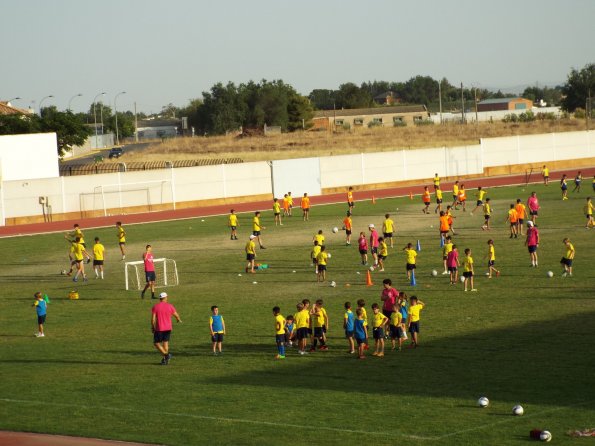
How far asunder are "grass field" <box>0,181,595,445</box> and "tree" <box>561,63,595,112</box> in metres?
105

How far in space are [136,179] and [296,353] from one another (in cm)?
4263

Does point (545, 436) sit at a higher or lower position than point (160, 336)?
lower

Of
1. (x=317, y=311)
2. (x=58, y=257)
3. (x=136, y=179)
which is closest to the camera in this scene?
(x=317, y=311)

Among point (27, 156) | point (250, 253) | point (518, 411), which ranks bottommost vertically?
point (518, 411)

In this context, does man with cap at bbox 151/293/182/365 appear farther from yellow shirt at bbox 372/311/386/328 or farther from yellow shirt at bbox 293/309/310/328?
yellow shirt at bbox 372/311/386/328

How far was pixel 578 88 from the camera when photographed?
140750 mm

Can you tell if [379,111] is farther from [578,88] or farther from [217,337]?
[217,337]

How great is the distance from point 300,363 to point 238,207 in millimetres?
43133

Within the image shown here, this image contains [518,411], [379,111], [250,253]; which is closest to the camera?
[518,411]

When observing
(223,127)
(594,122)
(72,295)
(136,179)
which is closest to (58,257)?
(72,295)

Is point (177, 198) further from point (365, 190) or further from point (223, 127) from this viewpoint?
point (223, 127)

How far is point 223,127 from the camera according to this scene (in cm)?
14675

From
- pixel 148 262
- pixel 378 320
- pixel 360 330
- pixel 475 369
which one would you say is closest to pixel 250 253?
pixel 148 262

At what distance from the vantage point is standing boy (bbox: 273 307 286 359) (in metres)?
22.8
